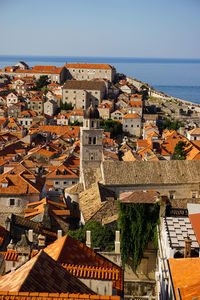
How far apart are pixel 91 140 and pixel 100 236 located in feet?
42.6

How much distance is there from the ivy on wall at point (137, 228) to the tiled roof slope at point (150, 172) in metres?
9.44

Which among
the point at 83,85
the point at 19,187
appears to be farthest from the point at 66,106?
the point at 19,187

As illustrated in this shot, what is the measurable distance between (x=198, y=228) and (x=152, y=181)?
44.4ft

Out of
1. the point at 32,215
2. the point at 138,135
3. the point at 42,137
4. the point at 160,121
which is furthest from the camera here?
the point at 160,121

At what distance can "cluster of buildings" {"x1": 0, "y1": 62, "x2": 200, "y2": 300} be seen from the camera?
10.2 m

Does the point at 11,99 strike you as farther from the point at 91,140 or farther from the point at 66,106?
the point at 91,140

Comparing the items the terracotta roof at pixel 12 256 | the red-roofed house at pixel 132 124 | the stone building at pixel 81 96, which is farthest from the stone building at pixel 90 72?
the terracotta roof at pixel 12 256

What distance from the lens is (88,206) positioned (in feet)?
87.2

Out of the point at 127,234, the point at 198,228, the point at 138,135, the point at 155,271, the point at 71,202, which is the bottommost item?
the point at 138,135

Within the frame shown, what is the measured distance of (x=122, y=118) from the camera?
2889 inches

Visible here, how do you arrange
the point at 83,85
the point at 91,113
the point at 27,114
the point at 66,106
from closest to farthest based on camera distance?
the point at 91,113 → the point at 27,114 → the point at 66,106 → the point at 83,85

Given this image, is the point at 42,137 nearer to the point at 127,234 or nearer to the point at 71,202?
the point at 71,202

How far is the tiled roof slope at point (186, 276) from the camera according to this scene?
11.3m

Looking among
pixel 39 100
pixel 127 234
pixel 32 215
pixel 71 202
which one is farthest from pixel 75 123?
pixel 127 234
